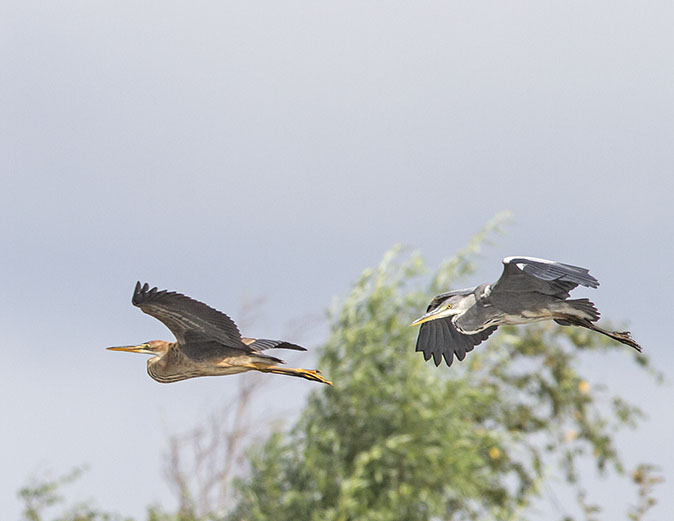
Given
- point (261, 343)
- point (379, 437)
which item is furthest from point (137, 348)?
point (379, 437)

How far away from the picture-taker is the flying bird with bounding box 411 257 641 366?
499 centimetres

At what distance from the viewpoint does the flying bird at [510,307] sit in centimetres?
499

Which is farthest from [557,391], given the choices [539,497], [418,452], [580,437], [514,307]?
[514,307]

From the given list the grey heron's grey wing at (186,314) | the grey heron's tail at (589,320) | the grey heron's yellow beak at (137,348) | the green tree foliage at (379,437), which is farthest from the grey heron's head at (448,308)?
the green tree foliage at (379,437)

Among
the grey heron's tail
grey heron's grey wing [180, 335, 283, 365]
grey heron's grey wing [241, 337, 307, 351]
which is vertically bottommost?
grey heron's grey wing [180, 335, 283, 365]

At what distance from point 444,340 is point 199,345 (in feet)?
4.10

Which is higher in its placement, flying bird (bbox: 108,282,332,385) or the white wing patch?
the white wing patch

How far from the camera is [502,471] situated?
47.9 ft

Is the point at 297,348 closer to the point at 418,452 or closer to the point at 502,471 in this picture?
the point at 418,452

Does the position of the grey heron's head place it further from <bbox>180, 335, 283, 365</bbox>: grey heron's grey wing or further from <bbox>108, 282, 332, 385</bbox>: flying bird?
<bbox>180, 335, 283, 365</bbox>: grey heron's grey wing

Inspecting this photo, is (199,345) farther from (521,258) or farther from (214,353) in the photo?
(521,258)

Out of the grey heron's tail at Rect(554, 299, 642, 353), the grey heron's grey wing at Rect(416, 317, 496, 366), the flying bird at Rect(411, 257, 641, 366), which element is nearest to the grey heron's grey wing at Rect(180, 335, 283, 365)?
the flying bird at Rect(411, 257, 641, 366)

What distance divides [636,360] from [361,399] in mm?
4303

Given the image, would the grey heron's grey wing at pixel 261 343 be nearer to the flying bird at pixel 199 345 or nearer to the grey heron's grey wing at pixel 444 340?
the flying bird at pixel 199 345
